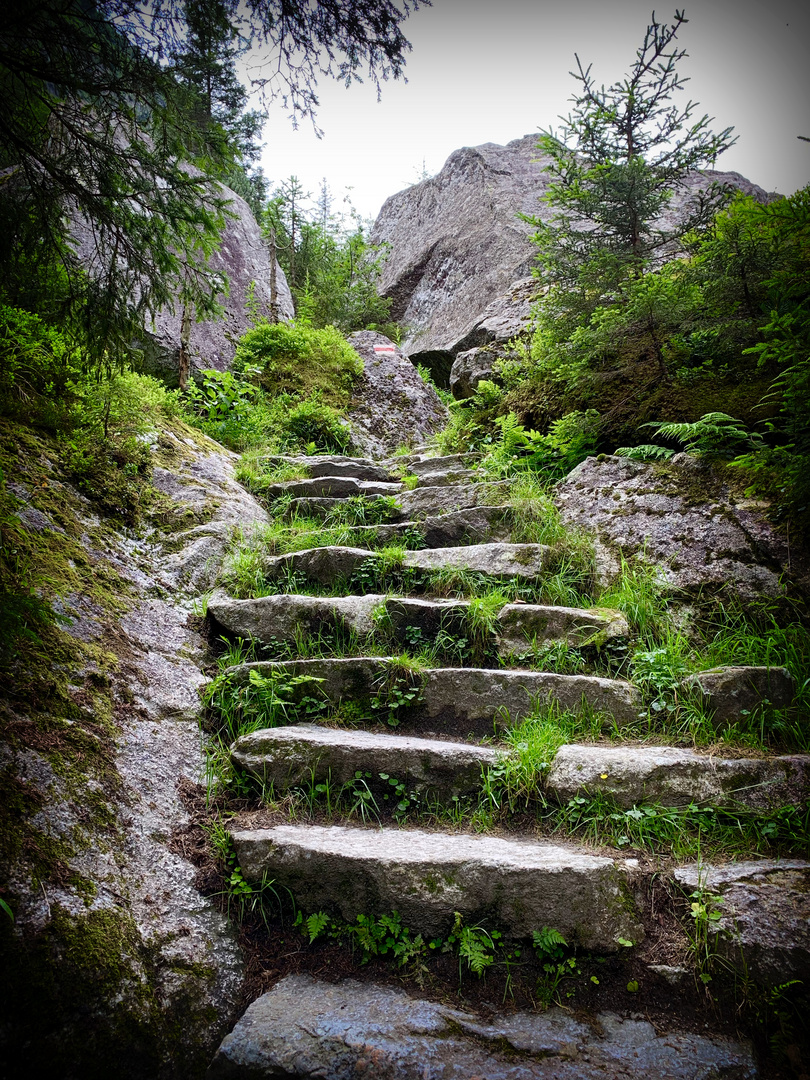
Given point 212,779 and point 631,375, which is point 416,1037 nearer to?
point 212,779

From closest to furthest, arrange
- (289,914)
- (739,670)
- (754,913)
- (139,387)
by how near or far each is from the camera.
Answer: (754,913) → (289,914) → (739,670) → (139,387)

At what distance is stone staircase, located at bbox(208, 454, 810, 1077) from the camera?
203cm

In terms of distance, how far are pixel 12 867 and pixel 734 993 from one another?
2.58 meters

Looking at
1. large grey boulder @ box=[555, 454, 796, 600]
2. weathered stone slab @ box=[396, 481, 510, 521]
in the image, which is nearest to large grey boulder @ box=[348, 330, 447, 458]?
weathered stone slab @ box=[396, 481, 510, 521]

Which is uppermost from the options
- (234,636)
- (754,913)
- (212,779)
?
(234,636)

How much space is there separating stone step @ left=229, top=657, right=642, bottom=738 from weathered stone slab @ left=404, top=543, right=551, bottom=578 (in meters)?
1.04

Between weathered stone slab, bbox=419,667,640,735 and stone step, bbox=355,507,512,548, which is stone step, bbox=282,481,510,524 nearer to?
stone step, bbox=355,507,512,548

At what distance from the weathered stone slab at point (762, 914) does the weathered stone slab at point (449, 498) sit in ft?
11.0

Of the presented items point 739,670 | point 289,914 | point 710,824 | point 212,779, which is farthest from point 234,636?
point 739,670

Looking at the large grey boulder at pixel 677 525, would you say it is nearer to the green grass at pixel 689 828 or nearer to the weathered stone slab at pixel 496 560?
the weathered stone slab at pixel 496 560

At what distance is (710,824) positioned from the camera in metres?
2.30

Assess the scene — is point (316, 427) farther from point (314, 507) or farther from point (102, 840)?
point (102, 840)

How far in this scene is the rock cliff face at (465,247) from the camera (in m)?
10.4

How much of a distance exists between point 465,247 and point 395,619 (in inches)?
440
